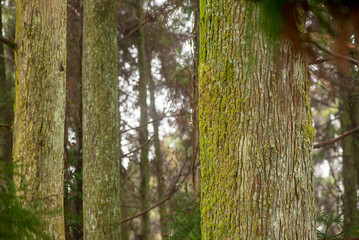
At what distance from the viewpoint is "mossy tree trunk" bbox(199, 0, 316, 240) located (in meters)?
2.35

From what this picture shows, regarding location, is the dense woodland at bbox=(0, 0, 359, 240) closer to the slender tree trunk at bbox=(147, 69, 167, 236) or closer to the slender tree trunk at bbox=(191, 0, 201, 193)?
the slender tree trunk at bbox=(191, 0, 201, 193)

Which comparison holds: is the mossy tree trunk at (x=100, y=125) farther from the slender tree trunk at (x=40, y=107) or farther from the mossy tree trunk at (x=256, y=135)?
the mossy tree trunk at (x=256, y=135)

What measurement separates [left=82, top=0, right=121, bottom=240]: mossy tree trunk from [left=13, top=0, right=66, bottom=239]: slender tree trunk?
3.48 feet

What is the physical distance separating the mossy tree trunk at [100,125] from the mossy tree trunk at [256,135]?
125 inches

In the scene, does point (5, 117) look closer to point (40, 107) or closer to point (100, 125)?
point (100, 125)

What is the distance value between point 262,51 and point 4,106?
7.48 meters

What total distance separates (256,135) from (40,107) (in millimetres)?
2786

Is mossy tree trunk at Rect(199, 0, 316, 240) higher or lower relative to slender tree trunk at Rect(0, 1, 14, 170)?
lower

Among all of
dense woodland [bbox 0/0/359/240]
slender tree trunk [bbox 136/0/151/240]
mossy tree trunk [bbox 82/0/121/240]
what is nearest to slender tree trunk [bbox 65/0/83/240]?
dense woodland [bbox 0/0/359/240]

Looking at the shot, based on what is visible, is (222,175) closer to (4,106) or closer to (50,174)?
(50,174)

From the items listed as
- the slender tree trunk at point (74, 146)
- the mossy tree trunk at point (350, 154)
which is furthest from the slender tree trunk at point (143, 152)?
the mossy tree trunk at point (350, 154)

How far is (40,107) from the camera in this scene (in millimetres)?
4188

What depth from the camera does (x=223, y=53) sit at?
2477 millimetres

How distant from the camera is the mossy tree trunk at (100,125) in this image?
5336mm
